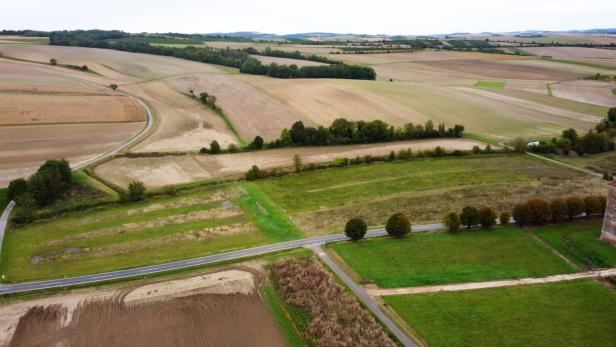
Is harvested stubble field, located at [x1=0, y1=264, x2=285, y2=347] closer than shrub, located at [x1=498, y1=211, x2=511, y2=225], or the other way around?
harvested stubble field, located at [x1=0, y1=264, x2=285, y2=347]

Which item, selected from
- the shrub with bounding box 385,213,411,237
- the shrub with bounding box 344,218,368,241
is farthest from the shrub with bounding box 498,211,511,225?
the shrub with bounding box 344,218,368,241

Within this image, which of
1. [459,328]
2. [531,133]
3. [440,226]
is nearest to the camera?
[459,328]

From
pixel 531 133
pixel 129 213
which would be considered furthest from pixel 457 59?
pixel 129 213

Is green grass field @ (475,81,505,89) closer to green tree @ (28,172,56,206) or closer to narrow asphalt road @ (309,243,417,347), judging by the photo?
narrow asphalt road @ (309,243,417,347)

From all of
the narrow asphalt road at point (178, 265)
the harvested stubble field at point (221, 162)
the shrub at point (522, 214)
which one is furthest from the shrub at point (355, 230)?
the harvested stubble field at point (221, 162)

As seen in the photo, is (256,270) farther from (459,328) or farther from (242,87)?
(242,87)

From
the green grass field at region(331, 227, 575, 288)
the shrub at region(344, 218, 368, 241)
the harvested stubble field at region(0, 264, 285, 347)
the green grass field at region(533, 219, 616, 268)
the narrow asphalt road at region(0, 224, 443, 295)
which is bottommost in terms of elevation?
the harvested stubble field at region(0, 264, 285, 347)
